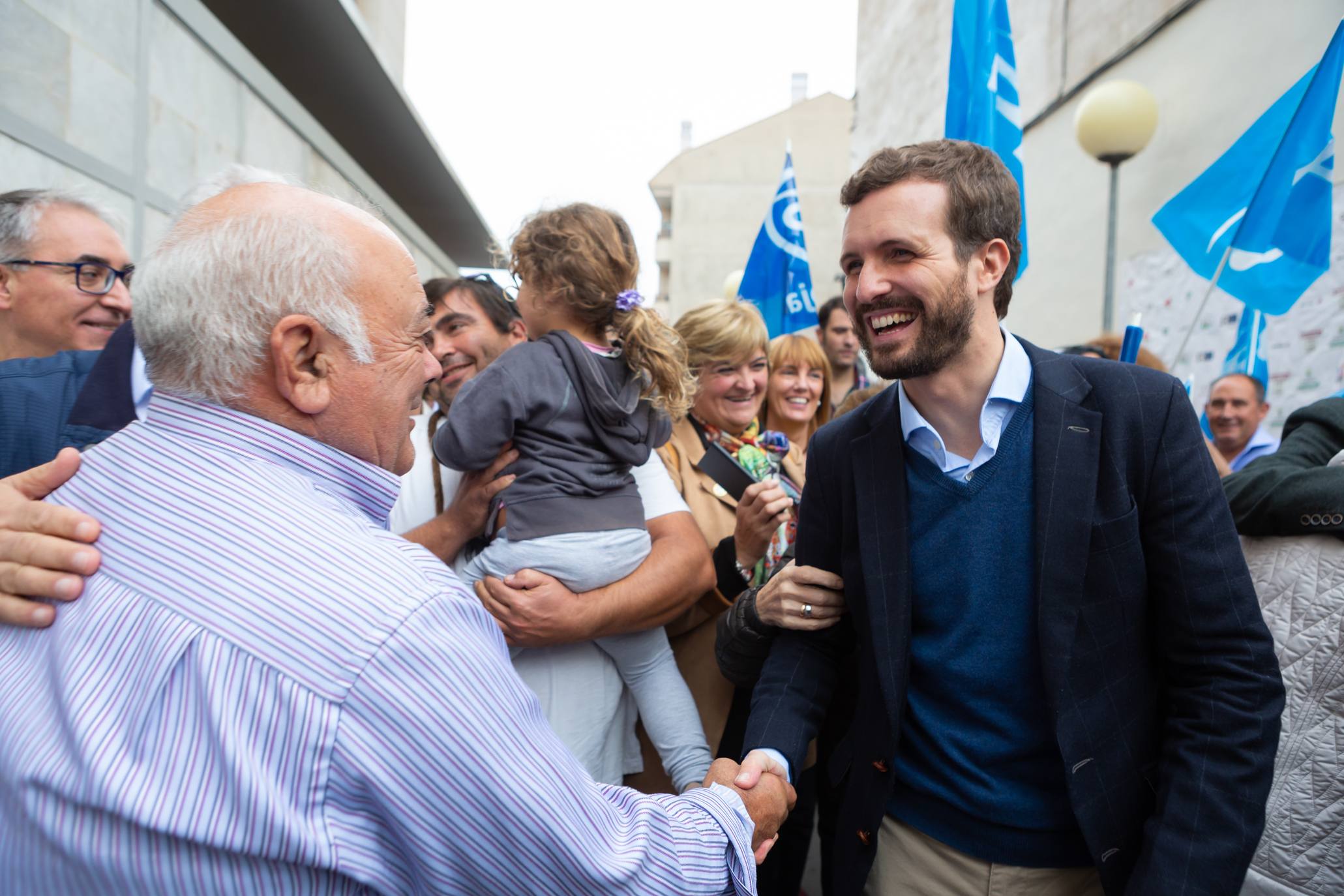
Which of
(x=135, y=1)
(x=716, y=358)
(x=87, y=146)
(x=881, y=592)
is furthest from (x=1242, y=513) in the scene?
(x=135, y=1)

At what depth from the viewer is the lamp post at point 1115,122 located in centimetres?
580

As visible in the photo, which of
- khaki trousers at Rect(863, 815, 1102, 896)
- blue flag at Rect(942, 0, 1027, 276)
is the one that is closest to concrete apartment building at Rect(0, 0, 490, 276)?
khaki trousers at Rect(863, 815, 1102, 896)

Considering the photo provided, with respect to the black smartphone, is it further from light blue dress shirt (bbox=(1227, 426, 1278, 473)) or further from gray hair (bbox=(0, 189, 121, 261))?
light blue dress shirt (bbox=(1227, 426, 1278, 473))

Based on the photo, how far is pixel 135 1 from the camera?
14.8ft

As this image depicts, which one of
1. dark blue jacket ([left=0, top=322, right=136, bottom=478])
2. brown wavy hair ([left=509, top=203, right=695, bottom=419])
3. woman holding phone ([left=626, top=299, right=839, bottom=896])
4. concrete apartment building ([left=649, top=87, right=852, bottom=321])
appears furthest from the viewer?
concrete apartment building ([left=649, top=87, right=852, bottom=321])

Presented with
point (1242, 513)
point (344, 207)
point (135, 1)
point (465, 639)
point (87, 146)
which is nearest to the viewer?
point (465, 639)

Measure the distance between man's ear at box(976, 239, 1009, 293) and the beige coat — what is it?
1.28 metres

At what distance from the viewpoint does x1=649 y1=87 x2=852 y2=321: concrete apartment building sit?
35781 mm

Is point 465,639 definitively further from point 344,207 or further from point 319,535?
point 344,207

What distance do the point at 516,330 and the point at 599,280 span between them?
3.21 ft

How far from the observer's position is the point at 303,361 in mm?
1205

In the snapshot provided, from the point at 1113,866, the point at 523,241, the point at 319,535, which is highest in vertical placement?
the point at 523,241

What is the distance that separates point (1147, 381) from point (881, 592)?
2.29 ft

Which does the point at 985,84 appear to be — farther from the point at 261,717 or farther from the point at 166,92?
the point at 166,92
